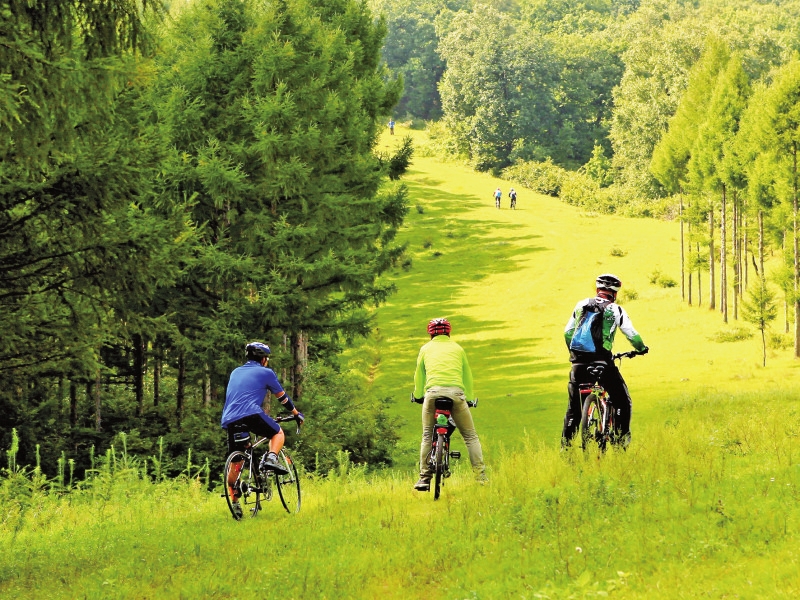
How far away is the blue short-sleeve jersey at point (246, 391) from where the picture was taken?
428 inches

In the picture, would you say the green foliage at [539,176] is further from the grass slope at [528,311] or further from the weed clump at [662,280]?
the weed clump at [662,280]

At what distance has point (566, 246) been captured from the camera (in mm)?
80812

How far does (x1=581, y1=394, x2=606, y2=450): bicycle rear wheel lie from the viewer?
11.3 metres

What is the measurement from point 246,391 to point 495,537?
3469mm

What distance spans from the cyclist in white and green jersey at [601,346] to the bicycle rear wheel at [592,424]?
0.20m

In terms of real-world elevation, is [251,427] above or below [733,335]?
above

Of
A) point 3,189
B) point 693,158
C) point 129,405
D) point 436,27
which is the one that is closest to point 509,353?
point 693,158

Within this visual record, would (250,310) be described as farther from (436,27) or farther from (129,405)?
(436,27)

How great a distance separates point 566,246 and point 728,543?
73943 millimetres

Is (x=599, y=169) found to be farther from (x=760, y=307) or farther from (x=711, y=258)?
(x=760, y=307)

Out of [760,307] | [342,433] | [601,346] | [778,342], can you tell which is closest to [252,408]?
[601,346]

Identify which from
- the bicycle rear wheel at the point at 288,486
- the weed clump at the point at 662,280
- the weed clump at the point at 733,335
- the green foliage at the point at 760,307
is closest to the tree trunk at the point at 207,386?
the bicycle rear wheel at the point at 288,486

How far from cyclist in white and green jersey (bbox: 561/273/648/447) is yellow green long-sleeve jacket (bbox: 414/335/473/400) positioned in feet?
4.28

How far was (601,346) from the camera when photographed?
11.3 m
